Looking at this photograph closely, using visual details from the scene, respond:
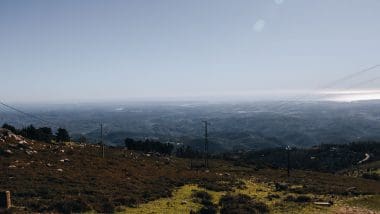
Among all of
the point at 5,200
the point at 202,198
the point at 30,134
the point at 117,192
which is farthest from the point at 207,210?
the point at 30,134

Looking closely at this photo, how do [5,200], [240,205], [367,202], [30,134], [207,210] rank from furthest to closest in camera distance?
[30,134], [367,202], [240,205], [207,210], [5,200]

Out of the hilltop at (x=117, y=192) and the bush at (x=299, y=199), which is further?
the bush at (x=299, y=199)

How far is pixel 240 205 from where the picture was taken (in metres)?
28.8

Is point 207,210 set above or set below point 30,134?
above

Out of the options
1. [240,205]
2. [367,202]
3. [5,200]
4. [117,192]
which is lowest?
[367,202]

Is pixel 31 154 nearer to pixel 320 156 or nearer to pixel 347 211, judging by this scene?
pixel 347 211

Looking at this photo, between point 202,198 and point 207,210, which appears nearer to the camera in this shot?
point 207,210

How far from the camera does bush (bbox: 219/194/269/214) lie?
27125 millimetres

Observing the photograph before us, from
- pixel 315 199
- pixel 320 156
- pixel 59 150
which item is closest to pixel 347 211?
pixel 315 199

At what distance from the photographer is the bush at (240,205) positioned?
89.0 feet

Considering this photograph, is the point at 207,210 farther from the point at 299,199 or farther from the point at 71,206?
the point at 299,199

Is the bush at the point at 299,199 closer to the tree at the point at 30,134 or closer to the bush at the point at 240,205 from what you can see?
the bush at the point at 240,205

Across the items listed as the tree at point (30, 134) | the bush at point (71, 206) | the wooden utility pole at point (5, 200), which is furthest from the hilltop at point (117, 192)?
the tree at point (30, 134)

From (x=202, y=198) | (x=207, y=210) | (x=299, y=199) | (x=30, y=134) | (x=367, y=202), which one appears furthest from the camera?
(x=30, y=134)
